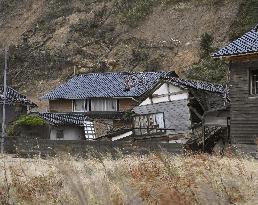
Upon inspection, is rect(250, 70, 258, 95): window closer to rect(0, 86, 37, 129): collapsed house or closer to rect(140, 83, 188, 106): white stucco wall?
rect(140, 83, 188, 106): white stucco wall

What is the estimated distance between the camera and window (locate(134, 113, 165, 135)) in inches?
1218

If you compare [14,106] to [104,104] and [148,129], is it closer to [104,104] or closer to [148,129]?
[104,104]

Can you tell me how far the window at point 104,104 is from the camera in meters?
40.8

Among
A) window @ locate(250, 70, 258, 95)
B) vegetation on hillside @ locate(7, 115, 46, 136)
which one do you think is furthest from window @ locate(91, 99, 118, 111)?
window @ locate(250, 70, 258, 95)

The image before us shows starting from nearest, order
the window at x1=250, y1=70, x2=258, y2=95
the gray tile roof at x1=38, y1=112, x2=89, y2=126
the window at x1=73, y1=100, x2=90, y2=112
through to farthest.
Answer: the window at x1=250, y1=70, x2=258, y2=95 < the gray tile roof at x1=38, y1=112, x2=89, y2=126 < the window at x1=73, y1=100, x2=90, y2=112

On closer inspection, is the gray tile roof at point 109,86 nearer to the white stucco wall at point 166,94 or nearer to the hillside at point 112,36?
the white stucco wall at point 166,94

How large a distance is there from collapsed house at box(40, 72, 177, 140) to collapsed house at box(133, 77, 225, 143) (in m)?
5.69

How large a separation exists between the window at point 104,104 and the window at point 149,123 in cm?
905

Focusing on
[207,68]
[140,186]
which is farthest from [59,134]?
[140,186]

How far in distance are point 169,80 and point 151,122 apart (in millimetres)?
3069

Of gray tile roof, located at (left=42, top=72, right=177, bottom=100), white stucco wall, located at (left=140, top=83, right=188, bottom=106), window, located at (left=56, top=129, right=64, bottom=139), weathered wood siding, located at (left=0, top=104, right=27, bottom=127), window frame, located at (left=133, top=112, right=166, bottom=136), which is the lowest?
window, located at (left=56, top=129, right=64, bottom=139)

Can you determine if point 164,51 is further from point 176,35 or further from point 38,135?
point 38,135

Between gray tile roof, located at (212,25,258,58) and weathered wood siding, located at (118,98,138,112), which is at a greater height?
gray tile roof, located at (212,25,258,58)

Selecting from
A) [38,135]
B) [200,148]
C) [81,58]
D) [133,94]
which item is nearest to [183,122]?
[200,148]
